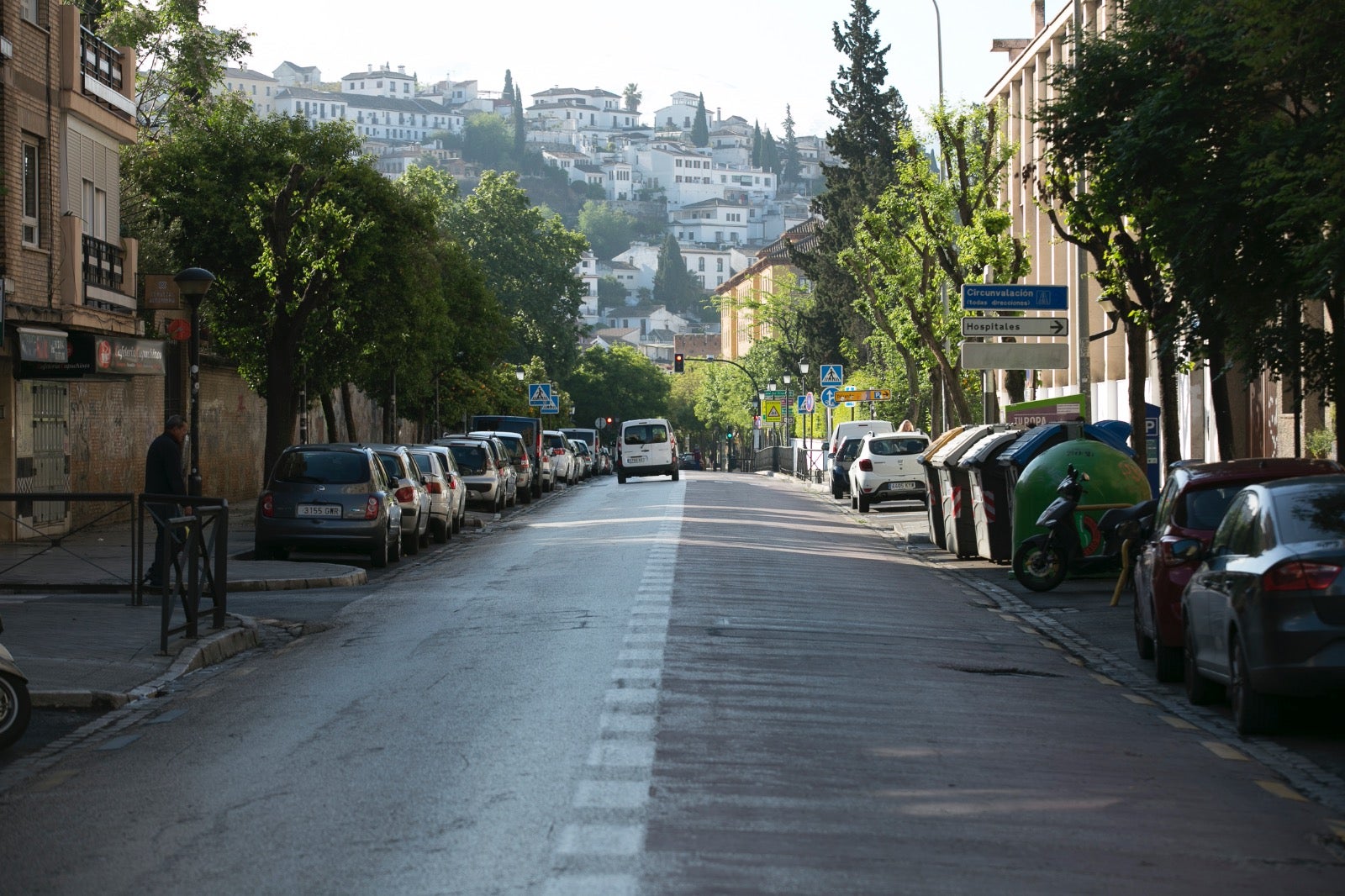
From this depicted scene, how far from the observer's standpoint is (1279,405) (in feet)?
113

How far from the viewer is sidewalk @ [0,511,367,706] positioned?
12.3 metres

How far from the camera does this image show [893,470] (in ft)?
131

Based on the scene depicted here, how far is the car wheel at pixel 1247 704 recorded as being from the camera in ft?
33.6

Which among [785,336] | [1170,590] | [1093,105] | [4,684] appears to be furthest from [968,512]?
[785,336]

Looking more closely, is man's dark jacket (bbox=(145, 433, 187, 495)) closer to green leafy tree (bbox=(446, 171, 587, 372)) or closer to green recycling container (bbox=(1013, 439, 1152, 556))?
green recycling container (bbox=(1013, 439, 1152, 556))

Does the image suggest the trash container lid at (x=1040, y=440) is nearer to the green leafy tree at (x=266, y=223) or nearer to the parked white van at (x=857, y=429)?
the green leafy tree at (x=266, y=223)

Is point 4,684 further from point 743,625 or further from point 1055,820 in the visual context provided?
point 743,625

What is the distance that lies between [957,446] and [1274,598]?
1705 cm

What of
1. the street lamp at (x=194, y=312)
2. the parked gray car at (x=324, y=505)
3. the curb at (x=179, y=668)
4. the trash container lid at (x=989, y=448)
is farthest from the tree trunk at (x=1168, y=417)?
the curb at (x=179, y=668)

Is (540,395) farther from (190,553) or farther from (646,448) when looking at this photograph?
(190,553)

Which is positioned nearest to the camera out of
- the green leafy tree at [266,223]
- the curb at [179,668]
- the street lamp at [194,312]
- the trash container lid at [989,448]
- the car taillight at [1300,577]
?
the car taillight at [1300,577]

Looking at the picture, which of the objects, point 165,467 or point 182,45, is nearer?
point 165,467

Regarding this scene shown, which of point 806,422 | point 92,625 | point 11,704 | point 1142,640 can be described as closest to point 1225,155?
point 1142,640

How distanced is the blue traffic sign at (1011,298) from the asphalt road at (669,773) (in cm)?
1281
